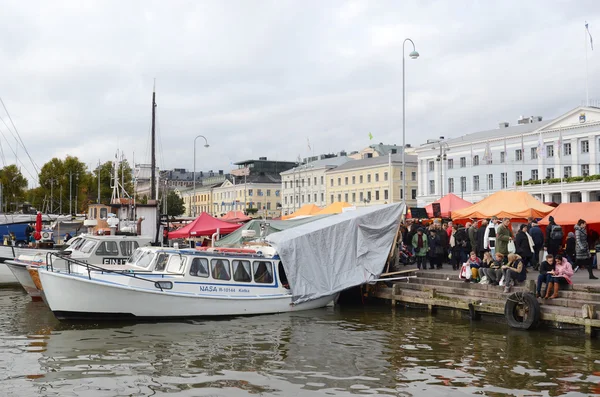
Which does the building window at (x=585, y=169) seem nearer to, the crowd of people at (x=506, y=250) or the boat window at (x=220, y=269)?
the crowd of people at (x=506, y=250)

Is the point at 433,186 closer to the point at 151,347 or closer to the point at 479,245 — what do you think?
the point at 479,245

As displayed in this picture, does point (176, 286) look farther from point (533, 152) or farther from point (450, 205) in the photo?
point (533, 152)

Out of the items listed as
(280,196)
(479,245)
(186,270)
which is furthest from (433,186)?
(186,270)

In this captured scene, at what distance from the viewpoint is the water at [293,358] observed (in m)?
12.9

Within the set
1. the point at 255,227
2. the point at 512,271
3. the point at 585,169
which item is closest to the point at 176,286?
the point at 255,227

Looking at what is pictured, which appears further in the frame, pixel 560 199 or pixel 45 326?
pixel 560 199

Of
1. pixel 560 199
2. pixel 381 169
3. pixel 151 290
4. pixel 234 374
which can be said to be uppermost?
pixel 381 169

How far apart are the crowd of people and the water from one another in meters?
1.75

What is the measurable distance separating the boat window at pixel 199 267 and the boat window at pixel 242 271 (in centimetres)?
108

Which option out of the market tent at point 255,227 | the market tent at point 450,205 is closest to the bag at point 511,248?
the market tent at point 255,227

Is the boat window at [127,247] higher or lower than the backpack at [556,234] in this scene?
lower

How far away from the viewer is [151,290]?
20.2 m

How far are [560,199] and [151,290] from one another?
62.3m

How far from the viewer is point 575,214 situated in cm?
2612
